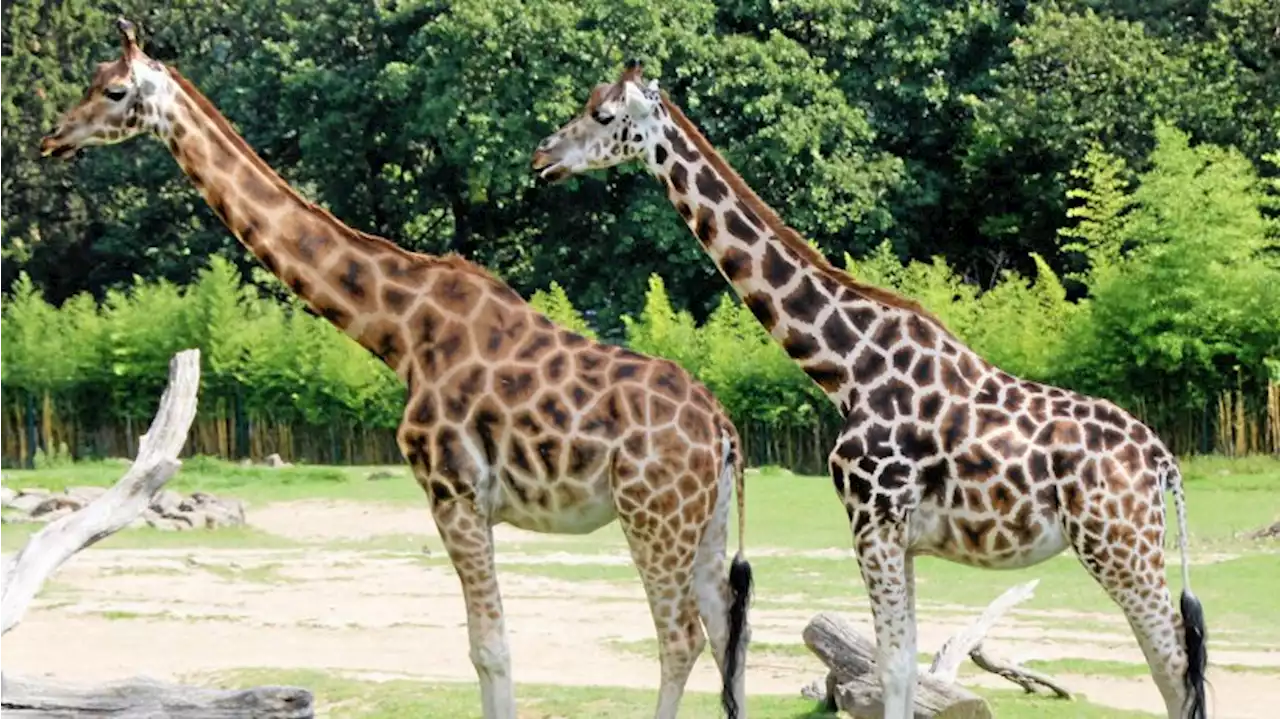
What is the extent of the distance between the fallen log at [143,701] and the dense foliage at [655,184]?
23.6m

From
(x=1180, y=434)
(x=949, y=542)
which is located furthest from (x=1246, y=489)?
(x=949, y=542)

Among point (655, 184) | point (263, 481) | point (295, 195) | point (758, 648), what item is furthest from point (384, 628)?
point (655, 184)

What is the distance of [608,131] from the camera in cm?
1003

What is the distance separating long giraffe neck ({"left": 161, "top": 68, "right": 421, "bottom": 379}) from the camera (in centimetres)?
1013

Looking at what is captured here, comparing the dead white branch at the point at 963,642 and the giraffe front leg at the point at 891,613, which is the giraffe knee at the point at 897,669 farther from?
the dead white branch at the point at 963,642

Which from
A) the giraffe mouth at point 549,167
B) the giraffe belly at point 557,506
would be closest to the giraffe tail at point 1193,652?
the giraffe belly at point 557,506

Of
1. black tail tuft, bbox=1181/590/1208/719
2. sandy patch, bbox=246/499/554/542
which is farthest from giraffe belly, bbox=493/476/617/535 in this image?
sandy patch, bbox=246/499/554/542

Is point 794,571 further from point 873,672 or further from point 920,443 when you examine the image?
point 920,443

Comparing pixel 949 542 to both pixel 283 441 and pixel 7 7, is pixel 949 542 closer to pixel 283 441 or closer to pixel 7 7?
pixel 283 441

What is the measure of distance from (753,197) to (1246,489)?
57.3 ft

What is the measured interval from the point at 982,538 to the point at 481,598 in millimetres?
2152

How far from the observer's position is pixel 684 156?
10.1 meters

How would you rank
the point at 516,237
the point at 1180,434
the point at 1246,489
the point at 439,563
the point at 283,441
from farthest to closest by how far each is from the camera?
the point at 516,237 < the point at 283,441 < the point at 1180,434 < the point at 1246,489 < the point at 439,563

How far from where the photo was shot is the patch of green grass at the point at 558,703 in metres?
12.7
